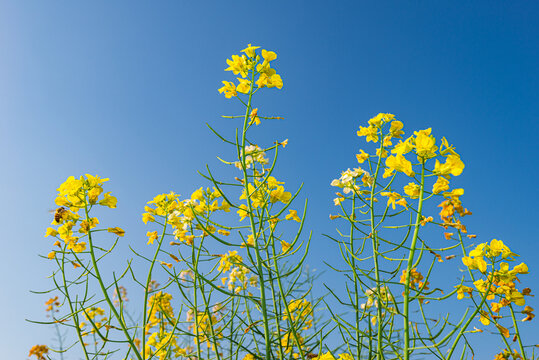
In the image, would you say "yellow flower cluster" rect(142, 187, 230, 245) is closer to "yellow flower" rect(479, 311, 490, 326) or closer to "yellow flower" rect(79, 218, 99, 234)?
"yellow flower" rect(79, 218, 99, 234)

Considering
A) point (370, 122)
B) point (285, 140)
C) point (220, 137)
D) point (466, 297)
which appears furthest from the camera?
point (370, 122)

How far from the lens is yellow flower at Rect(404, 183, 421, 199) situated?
209cm

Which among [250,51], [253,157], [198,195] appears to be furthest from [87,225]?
[250,51]

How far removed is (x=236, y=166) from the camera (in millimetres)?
2492

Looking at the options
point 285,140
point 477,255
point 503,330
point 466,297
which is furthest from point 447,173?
point 503,330

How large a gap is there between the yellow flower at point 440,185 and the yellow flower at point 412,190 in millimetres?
90

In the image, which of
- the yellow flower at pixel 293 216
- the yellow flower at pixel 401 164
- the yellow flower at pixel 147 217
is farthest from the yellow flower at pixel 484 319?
the yellow flower at pixel 147 217

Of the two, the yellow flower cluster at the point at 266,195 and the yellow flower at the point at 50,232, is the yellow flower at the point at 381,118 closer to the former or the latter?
the yellow flower cluster at the point at 266,195

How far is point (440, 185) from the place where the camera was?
1996 mm

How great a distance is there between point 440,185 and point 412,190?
0.15m

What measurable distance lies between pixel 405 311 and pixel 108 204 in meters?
1.92

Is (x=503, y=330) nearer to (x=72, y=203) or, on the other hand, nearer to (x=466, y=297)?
(x=466, y=297)

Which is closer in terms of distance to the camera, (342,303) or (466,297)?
(466,297)

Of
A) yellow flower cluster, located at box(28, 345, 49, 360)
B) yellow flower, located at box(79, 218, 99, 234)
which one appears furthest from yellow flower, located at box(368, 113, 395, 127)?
yellow flower cluster, located at box(28, 345, 49, 360)
